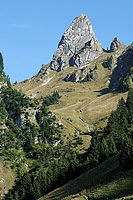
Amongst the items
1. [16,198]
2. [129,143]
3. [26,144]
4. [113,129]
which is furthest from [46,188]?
[26,144]

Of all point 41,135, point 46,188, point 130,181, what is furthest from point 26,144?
point 130,181

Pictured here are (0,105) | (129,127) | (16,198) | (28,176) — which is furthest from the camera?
(0,105)

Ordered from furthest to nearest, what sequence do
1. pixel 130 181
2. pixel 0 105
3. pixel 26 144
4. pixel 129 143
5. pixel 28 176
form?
pixel 0 105 < pixel 26 144 < pixel 28 176 < pixel 129 143 < pixel 130 181

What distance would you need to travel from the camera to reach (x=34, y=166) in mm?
133375

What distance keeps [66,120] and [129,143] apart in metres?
128

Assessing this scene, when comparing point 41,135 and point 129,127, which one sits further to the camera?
point 41,135

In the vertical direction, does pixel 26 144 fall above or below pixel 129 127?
above

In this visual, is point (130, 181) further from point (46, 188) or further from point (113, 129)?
point (113, 129)

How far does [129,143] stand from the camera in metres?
57.1

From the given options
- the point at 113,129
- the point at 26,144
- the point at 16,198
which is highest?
the point at 26,144

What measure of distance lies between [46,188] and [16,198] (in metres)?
16.4

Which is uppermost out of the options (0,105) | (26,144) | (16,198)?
(0,105)

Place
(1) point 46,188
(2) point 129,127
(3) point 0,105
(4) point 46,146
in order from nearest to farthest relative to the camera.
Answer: (1) point 46,188
(2) point 129,127
(4) point 46,146
(3) point 0,105

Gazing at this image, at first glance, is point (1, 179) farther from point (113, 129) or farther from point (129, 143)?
point (129, 143)
